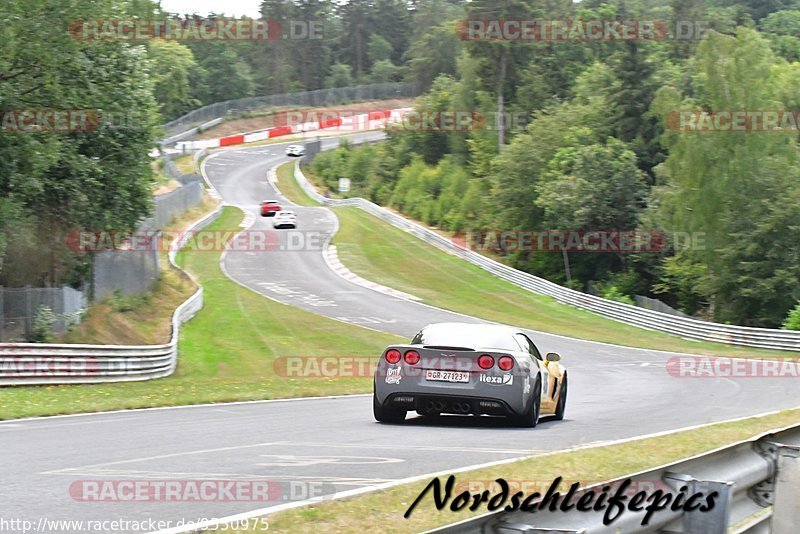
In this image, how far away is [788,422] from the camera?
14.5 metres

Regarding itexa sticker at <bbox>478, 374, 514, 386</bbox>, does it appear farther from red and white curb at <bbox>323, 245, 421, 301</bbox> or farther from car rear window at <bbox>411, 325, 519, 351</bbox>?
red and white curb at <bbox>323, 245, 421, 301</bbox>

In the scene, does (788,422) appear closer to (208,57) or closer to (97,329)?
(97,329)

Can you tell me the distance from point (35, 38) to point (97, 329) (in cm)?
989

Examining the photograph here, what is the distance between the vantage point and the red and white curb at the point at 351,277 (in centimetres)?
4744

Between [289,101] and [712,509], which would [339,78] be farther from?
[712,509]

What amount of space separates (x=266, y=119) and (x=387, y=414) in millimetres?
112330

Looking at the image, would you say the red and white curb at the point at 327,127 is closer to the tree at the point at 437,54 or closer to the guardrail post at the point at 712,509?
the tree at the point at 437,54

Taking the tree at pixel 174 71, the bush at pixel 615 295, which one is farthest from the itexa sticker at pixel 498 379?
the tree at pixel 174 71

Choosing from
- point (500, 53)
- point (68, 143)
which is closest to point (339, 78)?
point (500, 53)

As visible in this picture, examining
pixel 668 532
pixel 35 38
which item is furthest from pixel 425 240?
pixel 668 532

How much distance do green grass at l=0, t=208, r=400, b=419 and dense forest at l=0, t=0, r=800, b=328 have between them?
4973 millimetres

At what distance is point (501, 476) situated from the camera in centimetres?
841

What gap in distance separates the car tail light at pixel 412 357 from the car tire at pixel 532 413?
1.45 meters

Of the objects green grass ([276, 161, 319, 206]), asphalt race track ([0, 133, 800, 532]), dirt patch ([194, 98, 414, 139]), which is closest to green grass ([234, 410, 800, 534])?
asphalt race track ([0, 133, 800, 532])
